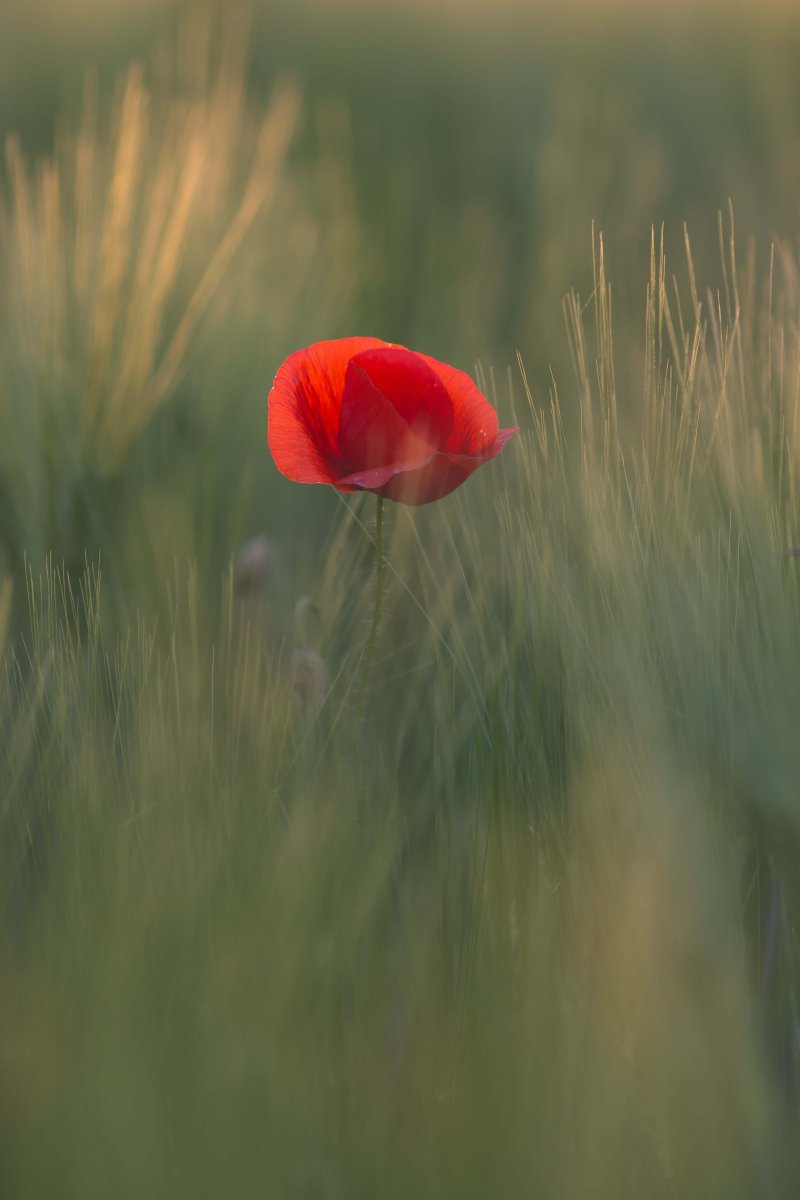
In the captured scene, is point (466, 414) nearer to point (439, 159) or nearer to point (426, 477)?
point (426, 477)

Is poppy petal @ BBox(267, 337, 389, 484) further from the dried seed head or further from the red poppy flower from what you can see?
the dried seed head

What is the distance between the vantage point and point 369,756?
667 mm

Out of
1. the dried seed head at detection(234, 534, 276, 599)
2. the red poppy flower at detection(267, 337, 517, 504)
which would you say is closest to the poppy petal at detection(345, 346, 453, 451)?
the red poppy flower at detection(267, 337, 517, 504)

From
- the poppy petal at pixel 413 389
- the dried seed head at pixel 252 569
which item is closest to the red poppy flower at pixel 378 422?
the poppy petal at pixel 413 389

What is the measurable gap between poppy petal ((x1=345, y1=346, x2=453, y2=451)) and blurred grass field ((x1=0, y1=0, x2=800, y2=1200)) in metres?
0.05

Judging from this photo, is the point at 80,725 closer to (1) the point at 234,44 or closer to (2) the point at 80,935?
(2) the point at 80,935

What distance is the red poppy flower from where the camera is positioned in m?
0.56

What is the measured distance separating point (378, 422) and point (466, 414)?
0.05m

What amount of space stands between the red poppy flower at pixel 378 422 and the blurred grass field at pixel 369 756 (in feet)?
0.14

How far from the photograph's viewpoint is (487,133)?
139 cm

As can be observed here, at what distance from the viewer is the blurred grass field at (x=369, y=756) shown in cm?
37

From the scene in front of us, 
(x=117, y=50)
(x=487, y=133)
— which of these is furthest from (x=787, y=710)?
(x=117, y=50)

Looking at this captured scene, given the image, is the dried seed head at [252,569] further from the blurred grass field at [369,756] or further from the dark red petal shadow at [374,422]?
the dark red petal shadow at [374,422]

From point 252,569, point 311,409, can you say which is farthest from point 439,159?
point 311,409
